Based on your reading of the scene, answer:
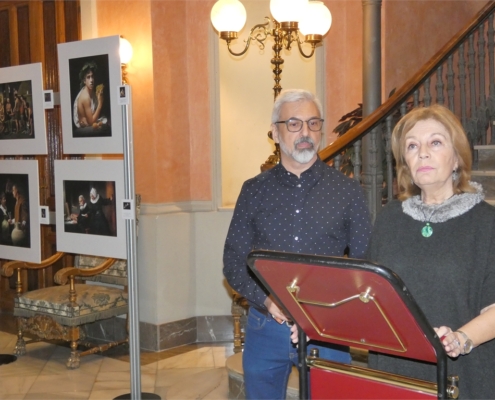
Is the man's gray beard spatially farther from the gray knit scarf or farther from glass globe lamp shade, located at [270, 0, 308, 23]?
glass globe lamp shade, located at [270, 0, 308, 23]

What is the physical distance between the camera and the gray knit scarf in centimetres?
192

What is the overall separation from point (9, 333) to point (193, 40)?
2.84 meters

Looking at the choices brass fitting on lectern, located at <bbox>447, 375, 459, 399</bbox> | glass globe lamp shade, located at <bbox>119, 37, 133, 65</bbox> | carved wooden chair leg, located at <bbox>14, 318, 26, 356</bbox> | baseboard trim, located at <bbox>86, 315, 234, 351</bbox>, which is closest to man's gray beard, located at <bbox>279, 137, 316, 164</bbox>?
brass fitting on lectern, located at <bbox>447, 375, 459, 399</bbox>

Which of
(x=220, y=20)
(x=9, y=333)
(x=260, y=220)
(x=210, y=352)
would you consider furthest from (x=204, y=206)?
(x=260, y=220)

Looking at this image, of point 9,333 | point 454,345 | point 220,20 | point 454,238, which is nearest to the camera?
point 454,345

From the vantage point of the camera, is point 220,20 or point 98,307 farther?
point 98,307

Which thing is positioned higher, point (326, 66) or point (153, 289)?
point (326, 66)

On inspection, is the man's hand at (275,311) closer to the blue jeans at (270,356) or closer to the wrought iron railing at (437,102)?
the blue jeans at (270,356)

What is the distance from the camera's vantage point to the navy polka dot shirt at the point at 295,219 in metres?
2.46

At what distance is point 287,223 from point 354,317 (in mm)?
920

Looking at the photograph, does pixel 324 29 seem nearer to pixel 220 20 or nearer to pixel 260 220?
pixel 220 20

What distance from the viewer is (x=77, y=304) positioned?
5082mm

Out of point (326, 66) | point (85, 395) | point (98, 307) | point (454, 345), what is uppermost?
point (326, 66)

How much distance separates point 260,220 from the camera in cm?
253
